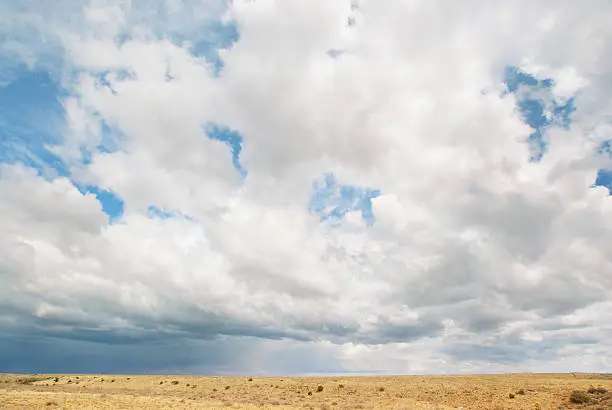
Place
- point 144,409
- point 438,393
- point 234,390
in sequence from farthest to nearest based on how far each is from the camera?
point 234,390, point 438,393, point 144,409

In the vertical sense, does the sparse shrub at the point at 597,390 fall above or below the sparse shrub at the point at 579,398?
above

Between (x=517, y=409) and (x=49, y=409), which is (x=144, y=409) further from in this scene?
(x=517, y=409)

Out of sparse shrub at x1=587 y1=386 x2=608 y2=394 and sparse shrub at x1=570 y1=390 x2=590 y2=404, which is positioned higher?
sparse shrub at x1=587 y1=386 x2=608 y2=394

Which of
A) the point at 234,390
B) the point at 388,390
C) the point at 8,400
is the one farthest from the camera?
the point at 234,390

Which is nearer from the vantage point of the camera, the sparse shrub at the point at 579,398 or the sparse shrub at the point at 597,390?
the sparse shrub at the point at 579,398

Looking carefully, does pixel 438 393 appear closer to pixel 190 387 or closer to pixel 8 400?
pixel 190 387

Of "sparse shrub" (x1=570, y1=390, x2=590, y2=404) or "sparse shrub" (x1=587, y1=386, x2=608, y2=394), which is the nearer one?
"sparse shrub" (x1=570, y1=390, x2=590, y2=404)

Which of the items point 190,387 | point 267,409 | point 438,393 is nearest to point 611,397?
point 438,393

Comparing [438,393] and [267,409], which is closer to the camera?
[267,409]

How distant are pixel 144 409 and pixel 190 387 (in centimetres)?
4140

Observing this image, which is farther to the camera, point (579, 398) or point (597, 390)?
point (597, 390)

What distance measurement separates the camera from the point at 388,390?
72250 millimetres

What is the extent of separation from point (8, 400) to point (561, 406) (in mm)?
69838

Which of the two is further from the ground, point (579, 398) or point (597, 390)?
point (597, 390)
